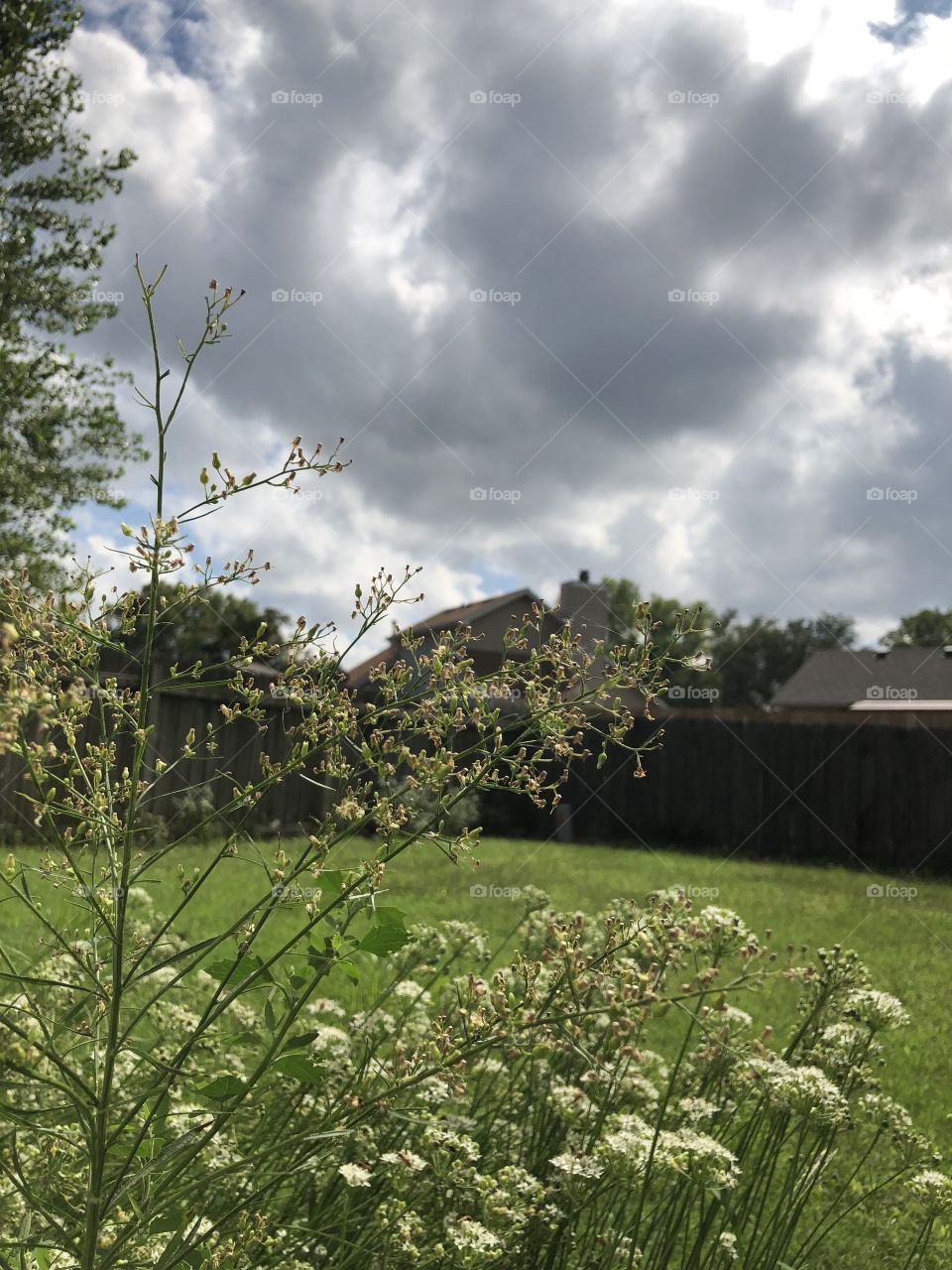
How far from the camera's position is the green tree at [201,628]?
54.3 inches

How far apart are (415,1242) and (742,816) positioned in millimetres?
14217

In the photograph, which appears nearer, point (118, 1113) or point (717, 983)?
point (118, 1113)

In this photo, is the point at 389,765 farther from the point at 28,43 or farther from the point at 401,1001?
the point at 28,43

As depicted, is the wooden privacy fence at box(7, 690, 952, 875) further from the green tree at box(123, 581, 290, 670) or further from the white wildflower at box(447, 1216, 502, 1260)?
the white wildflower at box(447, 1216, 502, 1260)

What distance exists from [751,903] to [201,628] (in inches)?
1243

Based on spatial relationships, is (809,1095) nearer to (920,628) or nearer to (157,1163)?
(157,1163)

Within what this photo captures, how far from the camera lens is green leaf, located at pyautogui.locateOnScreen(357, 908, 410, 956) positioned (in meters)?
1.42

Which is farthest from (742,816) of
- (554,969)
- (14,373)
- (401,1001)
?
(554,969)

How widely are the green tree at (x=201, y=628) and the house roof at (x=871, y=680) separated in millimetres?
18151

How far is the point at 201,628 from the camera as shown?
3841 cm

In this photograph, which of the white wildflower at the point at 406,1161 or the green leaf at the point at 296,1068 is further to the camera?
the white wildflower at the point at 406,1161

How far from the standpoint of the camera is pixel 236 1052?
10.2 ft

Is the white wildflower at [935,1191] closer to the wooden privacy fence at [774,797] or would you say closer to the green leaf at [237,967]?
the green leaf at [237,967]

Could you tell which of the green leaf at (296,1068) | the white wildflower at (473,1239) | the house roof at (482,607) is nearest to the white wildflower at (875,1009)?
the white wildflower at (473,1239)
